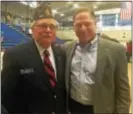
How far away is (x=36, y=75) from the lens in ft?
3.83

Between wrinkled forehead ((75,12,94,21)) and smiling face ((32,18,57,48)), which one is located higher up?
wrinkled forehead ((75,12,94,21))

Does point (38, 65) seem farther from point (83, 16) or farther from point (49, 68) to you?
point (83, 16)

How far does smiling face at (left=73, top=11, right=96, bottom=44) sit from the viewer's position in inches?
46.1

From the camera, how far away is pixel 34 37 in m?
1.20

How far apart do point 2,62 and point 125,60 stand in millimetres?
685

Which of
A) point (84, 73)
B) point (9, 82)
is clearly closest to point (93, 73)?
point (84, 73)

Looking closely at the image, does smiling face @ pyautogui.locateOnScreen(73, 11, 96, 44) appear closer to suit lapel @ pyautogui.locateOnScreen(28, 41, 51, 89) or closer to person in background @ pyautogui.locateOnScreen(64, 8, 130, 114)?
person in background @ pyautogui.locateOnScreen(64, 8, 130, 114)

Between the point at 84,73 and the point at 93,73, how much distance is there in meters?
0.05

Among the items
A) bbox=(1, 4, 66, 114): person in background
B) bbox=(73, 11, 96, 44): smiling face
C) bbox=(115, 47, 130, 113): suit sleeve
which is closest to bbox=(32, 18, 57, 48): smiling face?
bbox=(1, 4, 66, 114): person in background

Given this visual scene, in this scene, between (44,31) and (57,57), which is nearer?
(44,31)

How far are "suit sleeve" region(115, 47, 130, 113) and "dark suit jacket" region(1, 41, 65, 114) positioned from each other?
316 mm

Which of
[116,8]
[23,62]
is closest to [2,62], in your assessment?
[23,62]

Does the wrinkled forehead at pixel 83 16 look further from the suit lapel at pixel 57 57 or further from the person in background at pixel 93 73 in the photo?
the suit lapel at pixel 57 57

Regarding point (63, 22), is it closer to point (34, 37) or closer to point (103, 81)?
point (34, 37)
